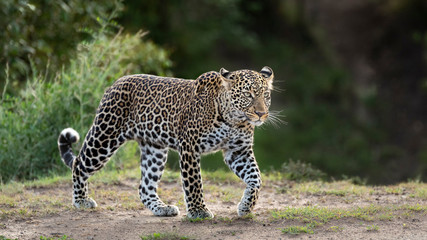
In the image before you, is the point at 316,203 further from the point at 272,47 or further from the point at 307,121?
the point at 272,47

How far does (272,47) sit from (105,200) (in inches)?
696

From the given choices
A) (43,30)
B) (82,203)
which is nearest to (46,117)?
(82,203)

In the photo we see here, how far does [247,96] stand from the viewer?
7605 millimetres

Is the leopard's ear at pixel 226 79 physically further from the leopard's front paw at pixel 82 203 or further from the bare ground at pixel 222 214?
the leopard's front paw at pixel 82 203

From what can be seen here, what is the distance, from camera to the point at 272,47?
2614cm

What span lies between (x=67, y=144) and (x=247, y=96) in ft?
9.19

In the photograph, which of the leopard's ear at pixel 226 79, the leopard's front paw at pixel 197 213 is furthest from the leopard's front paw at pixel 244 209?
the leopard's ear at pixel 226 79

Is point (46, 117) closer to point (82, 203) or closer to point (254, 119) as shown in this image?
point (82, 203)

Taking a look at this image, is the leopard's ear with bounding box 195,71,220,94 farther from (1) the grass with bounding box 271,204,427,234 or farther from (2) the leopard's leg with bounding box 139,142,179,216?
(1) the grass with bounding box 271,204,427,234

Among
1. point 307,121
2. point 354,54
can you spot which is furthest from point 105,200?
point 354,54

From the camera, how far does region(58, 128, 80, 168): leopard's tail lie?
9016mm

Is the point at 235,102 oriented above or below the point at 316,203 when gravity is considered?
above

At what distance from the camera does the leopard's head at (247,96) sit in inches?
296

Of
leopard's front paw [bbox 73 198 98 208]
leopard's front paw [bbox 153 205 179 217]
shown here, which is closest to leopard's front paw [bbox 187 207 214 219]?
leopard's front paw [bbox 153 205 179 217]
